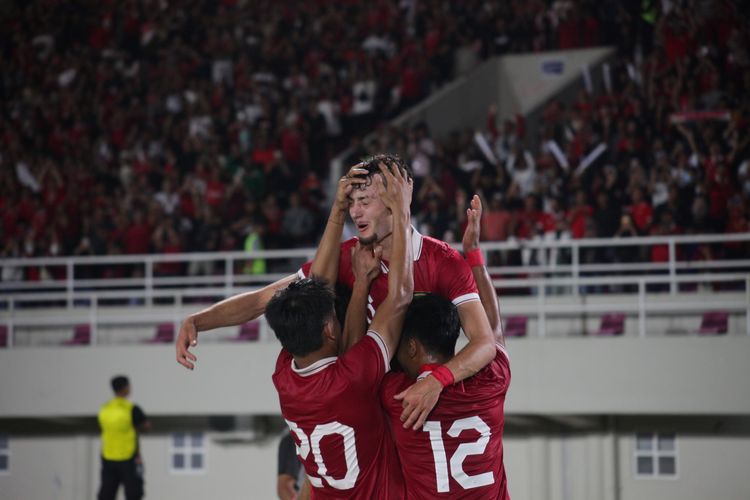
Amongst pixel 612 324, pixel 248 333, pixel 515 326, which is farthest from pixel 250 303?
pixel 248 333

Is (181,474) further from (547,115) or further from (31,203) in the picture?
(547,115)

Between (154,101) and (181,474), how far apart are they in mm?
7226

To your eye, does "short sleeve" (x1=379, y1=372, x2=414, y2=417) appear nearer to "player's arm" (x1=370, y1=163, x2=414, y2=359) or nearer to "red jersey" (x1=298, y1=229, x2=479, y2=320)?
"player's arm" (x1=370, y1=163, x2=414, y2=359)

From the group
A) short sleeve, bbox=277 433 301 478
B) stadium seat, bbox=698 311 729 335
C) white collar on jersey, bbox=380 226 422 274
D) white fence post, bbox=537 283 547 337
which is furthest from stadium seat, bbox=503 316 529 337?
white collar on jersey, bbox=380 226 422 274

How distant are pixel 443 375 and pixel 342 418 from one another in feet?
1.72

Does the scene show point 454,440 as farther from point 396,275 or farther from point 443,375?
point 396,275

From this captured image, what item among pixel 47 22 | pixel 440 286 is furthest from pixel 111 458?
pixel 47 22

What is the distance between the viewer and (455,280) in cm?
618

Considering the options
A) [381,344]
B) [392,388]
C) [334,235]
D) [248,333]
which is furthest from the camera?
[248,333]

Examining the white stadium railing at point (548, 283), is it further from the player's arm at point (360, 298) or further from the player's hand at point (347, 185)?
the player's hand at point (347, 185)

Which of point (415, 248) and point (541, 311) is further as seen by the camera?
point (541, 311)

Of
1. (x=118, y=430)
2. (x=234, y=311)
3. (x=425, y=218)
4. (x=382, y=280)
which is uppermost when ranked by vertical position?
(x=425, y=218)

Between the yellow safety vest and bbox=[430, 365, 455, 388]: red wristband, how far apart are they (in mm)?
7505

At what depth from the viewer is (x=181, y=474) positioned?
15359mm
